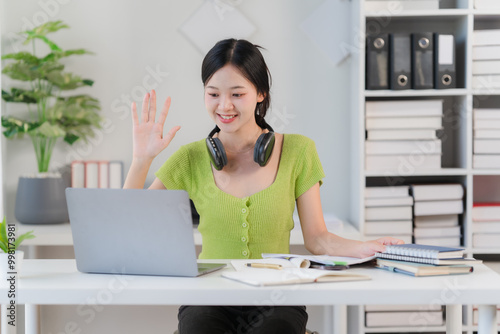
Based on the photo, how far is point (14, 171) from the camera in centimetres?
303

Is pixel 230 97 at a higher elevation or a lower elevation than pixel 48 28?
lower

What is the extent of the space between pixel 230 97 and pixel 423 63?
1.28 metres

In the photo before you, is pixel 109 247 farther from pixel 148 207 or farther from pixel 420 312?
pixel 420 312

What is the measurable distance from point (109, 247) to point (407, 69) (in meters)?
1.84

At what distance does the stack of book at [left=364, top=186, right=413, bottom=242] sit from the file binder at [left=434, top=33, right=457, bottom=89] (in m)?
0.54

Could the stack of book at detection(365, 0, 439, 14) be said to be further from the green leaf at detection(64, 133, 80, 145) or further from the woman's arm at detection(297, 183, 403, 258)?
the green leaf at detection(64, 133, 80, 145)

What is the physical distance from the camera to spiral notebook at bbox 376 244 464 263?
140cm

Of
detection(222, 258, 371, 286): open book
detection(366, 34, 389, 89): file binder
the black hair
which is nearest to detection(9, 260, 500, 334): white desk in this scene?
detection(222, 258, 371, 286): open book

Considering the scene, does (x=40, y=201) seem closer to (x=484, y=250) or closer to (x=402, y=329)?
(x=402, y=329)

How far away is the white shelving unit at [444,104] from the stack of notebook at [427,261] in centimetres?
130

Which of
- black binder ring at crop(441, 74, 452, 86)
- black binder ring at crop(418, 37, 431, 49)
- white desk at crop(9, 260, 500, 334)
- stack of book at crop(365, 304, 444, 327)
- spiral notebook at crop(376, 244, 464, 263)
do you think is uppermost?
black binder ring at crop(418, 37, 431, 49)

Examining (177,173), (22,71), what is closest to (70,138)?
(22,71)

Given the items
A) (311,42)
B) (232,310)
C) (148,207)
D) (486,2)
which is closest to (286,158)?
(232,310)

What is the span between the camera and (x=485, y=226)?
109 inches
